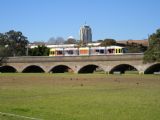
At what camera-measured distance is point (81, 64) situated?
92.7 metres

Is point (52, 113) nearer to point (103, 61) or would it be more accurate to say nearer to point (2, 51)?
point (103, 61)

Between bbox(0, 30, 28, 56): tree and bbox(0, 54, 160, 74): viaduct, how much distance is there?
3346 cm

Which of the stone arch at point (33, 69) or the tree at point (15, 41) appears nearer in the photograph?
the stone arch at point (33, 69)

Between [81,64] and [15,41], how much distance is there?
180 ft

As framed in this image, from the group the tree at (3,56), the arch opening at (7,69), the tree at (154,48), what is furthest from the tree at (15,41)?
the tree at (154,48)

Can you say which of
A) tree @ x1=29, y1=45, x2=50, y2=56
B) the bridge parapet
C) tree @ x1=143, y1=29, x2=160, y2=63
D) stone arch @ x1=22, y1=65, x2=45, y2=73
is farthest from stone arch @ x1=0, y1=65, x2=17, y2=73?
tree @ x1=143, y1=29, x2=160, y2=63

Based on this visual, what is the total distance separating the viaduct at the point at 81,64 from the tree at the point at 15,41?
3346 cm

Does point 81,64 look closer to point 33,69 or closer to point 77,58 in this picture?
point 77,58

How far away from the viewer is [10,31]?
14275cm

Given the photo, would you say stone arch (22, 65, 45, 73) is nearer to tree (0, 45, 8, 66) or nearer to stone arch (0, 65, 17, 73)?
stone arch (0, 65, 17, 73)

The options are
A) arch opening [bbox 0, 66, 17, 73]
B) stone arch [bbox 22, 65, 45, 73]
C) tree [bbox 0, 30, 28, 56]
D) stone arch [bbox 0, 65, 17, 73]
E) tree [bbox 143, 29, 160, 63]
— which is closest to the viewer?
tree [bbox 143, 29, 160, 63]

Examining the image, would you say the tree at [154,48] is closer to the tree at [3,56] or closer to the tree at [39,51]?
the tree at [3,56]

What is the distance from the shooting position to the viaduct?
277 feet

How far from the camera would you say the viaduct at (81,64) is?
277ft
